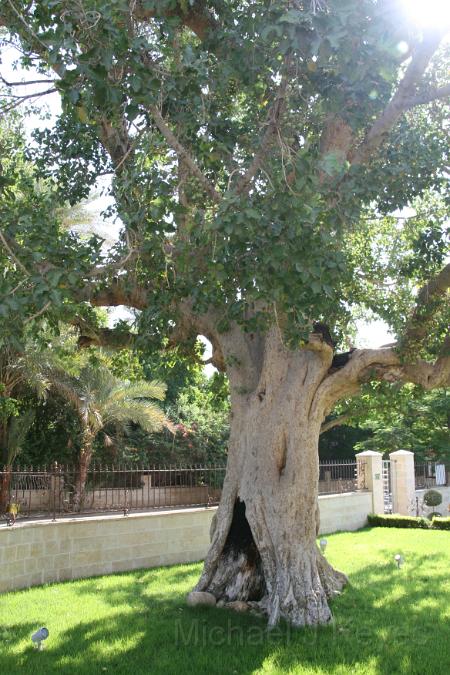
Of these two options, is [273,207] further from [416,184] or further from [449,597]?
[449,597]

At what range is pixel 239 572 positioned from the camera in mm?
8844

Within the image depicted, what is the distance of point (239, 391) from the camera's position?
9.56 metres

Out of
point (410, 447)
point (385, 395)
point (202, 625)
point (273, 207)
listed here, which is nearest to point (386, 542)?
point (385, 395)

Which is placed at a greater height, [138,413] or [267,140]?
[267,140]

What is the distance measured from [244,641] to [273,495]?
6.19 feet

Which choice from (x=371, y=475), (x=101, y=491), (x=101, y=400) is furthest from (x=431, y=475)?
(x=101, y=491)

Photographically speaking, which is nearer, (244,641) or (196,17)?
(244,641)

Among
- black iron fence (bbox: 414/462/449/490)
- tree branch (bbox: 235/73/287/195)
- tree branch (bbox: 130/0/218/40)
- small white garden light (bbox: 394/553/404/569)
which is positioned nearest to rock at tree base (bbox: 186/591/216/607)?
small white garden light (bbox: 394/553/404/569)

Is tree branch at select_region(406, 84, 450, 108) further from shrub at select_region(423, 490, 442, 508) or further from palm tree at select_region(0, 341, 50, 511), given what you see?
shrub at select_region(423, 490, 442, 508)

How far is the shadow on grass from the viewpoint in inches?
260

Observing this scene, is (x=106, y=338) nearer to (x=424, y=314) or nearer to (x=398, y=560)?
(x=424, y=314)

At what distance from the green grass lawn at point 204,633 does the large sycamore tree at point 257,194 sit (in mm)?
552

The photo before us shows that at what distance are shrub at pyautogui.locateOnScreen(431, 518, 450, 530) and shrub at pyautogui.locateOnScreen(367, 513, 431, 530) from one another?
16cm

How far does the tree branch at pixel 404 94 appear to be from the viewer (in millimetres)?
6750
